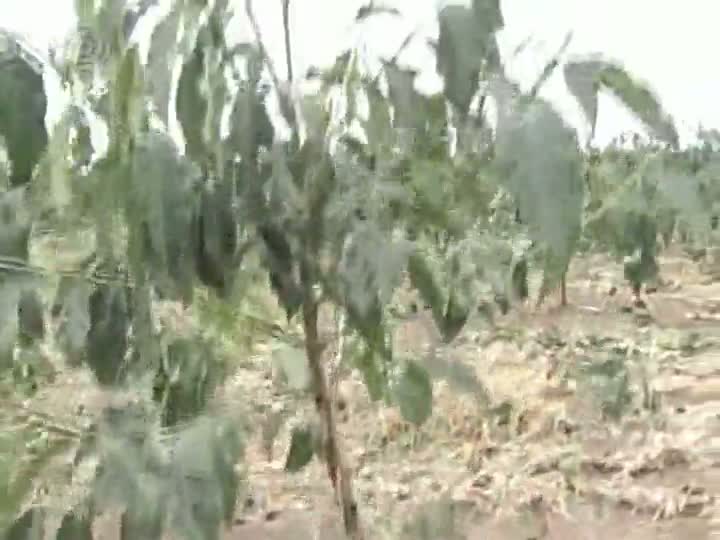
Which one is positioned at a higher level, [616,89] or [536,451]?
[616,89]

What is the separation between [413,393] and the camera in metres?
0.76

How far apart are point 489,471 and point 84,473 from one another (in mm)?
1541

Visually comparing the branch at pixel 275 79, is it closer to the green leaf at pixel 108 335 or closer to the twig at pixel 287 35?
the twig at pixel 287 35

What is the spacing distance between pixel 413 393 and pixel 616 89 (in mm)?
350

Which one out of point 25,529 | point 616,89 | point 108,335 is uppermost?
point 616,89

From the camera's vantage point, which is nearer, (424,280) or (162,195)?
(162,195)

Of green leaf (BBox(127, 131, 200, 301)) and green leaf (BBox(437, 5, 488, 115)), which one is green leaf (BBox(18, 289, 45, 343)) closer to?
green leaf (BBox(127, 131, 200, 301))

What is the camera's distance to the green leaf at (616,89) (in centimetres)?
47

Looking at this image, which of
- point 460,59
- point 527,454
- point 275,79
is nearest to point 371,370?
point 275,79

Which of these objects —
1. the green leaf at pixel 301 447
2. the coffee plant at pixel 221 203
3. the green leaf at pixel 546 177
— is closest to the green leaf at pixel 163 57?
the coffee plant at pixel 221 203

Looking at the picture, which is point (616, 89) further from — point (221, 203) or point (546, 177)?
point (221, 203)

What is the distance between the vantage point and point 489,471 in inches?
84.7

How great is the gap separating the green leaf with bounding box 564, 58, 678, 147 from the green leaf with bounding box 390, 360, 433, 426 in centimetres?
34

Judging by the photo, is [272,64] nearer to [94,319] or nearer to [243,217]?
[243,217]
